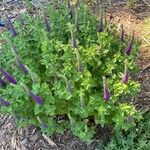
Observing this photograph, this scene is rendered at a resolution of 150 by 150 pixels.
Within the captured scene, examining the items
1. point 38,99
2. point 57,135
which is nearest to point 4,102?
point 38,99

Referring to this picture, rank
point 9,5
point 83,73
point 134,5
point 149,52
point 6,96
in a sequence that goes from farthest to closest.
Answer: point 9,5, point 134,5, point 149,52, point 6,96, point 83,73

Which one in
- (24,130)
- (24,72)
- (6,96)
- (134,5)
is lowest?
(24,130)

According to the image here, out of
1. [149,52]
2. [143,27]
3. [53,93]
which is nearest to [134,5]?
[143,27]

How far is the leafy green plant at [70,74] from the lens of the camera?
→ 7.60 ft

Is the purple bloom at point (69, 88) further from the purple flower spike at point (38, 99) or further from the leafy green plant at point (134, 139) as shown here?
the leafy green plant at point (134, 139)

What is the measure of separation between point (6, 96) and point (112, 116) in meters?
0.73

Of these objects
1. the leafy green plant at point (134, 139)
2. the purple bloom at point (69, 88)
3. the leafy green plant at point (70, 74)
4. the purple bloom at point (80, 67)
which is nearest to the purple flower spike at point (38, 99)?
the leafy green plant at point (70, 74)

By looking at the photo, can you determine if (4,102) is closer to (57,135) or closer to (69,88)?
(69,88)

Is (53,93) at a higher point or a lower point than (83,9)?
lower

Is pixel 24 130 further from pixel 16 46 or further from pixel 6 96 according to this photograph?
pixel 16 46

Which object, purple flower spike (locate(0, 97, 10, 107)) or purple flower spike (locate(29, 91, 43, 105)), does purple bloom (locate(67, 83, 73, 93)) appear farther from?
purple flower spike (locate(0, 97, 10, 107))

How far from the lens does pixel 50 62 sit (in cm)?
241

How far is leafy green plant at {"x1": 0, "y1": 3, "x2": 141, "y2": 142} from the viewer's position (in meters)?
2.32

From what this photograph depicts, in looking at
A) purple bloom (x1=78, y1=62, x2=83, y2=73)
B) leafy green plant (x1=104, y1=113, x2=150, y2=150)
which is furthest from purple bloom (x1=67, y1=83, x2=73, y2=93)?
leafy green plant (x1=104, y1=113, x2=150, y2=150)
